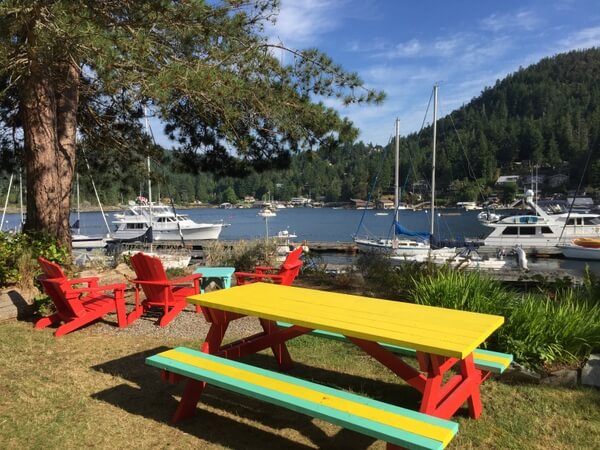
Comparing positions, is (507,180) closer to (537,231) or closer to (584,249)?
(537,231)

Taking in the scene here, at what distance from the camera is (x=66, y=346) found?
4.91 meters

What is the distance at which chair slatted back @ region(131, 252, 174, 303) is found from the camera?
5.72 metres

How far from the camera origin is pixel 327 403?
8.30 ft

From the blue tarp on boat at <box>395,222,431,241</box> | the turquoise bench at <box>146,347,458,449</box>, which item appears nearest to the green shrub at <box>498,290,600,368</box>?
the turquoise bench at <box>146,347,458,449</box>

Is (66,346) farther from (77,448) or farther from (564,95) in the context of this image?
(564,95)

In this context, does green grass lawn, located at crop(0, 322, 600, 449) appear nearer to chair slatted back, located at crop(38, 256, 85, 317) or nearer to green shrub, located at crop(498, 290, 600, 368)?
green shrub, located at crop(498, 290, 600, 368)

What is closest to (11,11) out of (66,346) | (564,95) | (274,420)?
(66,346)

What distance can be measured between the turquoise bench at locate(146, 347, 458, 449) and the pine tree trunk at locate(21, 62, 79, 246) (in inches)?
178

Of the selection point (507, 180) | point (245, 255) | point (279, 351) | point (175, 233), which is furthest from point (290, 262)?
point (507, 180)

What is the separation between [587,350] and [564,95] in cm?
17907

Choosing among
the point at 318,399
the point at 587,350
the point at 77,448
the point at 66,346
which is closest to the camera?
the point at 318,399

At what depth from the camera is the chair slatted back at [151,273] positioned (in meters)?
5.72

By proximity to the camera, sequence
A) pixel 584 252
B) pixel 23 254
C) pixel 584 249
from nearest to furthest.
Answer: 1. pixel 23 254
2. pixel 584 249
3. pixel 584 252

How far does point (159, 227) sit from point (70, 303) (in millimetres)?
27425
